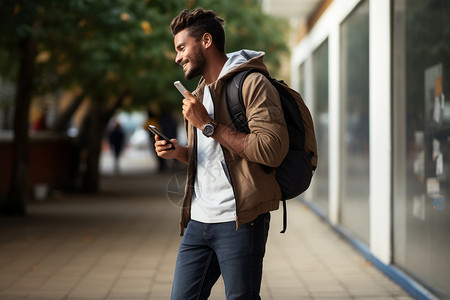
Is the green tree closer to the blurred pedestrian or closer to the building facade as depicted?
the building facade

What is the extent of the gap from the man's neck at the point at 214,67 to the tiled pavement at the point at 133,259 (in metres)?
0.54

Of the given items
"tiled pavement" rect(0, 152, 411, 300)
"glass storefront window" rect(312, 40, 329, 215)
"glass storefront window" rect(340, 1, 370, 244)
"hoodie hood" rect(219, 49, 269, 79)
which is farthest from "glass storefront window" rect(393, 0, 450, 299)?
"glass storefront window" rect(312, 40, 329, 215)

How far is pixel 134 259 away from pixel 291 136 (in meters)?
5.54

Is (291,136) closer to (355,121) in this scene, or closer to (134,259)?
(134,259)

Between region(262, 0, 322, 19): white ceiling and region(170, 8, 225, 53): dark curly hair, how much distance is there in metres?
11.3

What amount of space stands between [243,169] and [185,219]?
442mm

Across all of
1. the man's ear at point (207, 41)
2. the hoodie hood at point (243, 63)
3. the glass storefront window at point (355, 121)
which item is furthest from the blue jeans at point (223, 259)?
the glass storefront window at point (355, 121)

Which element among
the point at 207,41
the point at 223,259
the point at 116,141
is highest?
the point at 116,141

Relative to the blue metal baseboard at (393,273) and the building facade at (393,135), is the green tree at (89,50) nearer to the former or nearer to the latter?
the building facade at (393,135)

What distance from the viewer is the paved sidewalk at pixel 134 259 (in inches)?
261

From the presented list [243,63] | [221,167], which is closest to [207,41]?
[243,63]

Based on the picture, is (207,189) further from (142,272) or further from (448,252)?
(142,272)

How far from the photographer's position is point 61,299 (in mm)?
6285

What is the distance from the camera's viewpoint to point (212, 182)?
128 inches
